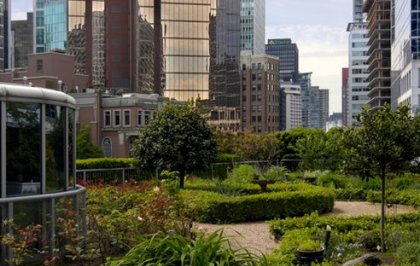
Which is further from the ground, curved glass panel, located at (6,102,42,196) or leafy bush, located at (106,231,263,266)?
curved glass panel, located at (6,102,42,196)

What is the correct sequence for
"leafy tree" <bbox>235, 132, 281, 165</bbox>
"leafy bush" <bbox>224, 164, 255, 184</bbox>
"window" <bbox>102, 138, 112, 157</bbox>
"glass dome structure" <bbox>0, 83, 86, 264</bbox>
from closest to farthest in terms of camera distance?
1. "glass dome structure" <bbox>0, 83, 86, 264</bbox>
2. "leafy bush" <bbox>224, 164, 255, 184</bbox>
3. "leafy tree" <bbox>235, 132, 281, 165</bbox>
4. "window" <bbox>102, 138, 112, 157</bbox>

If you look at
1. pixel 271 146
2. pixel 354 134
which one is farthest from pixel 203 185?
pixel 271 146

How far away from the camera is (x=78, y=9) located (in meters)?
95.7

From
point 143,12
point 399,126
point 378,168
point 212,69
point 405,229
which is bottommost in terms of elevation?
point 405,229

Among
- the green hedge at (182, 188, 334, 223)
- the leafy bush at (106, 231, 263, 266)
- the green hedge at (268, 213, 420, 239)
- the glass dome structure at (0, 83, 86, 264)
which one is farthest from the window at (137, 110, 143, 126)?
the leafy bush at (106, 231, 263, 266)

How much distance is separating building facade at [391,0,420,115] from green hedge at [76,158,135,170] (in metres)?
40.4

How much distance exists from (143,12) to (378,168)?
82.8 m

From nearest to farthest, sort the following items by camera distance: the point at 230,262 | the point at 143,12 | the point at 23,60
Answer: the point at 230,262, the point at 143,12, the point at 23,60

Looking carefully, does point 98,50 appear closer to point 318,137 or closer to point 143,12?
point 143,12

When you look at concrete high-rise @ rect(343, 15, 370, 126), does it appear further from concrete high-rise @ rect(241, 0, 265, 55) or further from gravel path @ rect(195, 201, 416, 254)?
gravel path @ rect(195, 201, 416, 254)

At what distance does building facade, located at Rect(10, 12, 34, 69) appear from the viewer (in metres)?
165

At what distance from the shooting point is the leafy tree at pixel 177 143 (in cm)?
2244

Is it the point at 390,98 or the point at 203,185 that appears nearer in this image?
the point at 203,185

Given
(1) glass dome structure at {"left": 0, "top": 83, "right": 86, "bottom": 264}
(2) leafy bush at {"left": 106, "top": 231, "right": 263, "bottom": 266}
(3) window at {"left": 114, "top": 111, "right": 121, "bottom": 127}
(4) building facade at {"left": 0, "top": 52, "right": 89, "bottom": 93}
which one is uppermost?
(4) building facade at {"left": 0, "top": 52, "right": 89, "bottom": 93}
